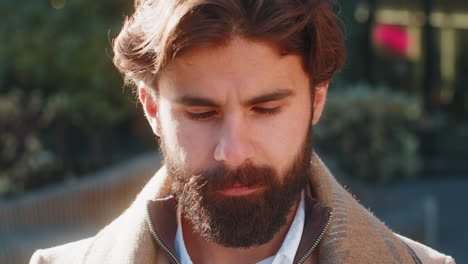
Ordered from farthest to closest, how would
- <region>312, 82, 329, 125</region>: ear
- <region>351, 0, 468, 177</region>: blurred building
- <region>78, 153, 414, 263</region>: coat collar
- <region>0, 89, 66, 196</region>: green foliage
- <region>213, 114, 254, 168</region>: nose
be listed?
1. <region>351, 0, 468, 177</region>: blurred building
2. <region>0, 89, 66, 196</region>: green foliage
3. <region>312, 82, 329, 125</region>: ear
4. <region>78, 153, 414, 263</region>: coat collar
5. <region>213, 114, 254, 168</region>: nose

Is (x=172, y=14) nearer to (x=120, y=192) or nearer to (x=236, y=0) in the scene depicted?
(x=236, y=0)

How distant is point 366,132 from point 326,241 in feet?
20.2

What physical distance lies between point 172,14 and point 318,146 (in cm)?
589

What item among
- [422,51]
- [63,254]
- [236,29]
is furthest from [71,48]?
[422,51]

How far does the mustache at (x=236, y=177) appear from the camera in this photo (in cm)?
185

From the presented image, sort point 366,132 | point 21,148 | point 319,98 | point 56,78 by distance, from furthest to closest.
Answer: point 366,132
point 56,78
point 21,148
point 319,98

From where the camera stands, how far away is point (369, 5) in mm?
10227

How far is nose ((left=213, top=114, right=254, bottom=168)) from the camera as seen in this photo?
71.7 inches

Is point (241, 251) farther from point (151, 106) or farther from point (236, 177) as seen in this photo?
point (151, 106)

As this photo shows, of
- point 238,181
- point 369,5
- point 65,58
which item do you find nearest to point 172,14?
point 238,181

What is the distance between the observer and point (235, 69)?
1.84m

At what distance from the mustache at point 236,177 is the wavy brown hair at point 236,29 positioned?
337 millimetres

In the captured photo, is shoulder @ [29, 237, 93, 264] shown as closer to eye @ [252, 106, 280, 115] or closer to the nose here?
the nose

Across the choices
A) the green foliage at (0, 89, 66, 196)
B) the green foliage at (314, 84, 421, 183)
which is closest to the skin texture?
the green foliage at (0, 89, 66, 196)
